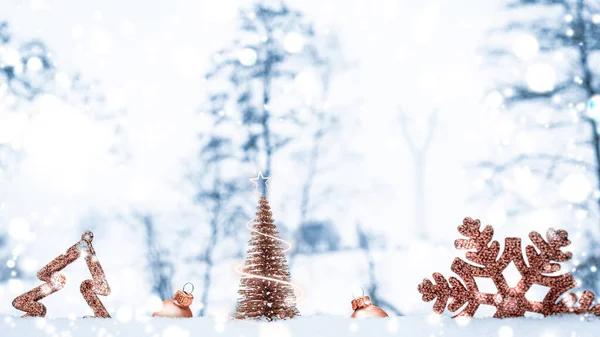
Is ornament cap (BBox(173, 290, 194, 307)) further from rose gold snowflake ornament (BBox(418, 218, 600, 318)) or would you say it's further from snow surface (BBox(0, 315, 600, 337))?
rose gold snowflake ornament (BBox(418, 218, 600, 318))

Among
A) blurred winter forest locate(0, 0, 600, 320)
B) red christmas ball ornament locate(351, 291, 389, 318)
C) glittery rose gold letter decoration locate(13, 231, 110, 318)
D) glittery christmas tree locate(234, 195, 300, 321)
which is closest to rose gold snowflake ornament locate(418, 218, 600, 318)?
red christmas ball ornament locate(351, 291, 389, 318)


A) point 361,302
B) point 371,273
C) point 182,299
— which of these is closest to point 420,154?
point 371,273

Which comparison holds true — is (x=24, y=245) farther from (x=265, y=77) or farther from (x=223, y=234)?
(x=265, y=77)

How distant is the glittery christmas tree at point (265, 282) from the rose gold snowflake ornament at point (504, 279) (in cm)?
86

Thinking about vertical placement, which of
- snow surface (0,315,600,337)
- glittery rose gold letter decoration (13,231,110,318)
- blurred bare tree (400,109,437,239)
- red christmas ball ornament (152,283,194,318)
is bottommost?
snow surface (0,315,600,337)

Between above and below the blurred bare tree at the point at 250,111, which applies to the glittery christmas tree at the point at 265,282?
below

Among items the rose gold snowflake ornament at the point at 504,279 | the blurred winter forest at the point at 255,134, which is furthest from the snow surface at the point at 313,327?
the blurred winter forest at the point at 255,134

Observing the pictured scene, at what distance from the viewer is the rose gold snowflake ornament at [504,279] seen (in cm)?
288

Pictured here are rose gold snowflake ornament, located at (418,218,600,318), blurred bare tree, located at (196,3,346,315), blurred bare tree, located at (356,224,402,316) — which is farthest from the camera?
blurred bare tree, located at (196,3,346,315)

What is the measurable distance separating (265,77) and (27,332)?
3.64 meters

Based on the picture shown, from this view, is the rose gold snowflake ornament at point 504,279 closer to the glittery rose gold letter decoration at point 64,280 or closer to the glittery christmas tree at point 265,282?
the glittery christmas tree at point 265,282

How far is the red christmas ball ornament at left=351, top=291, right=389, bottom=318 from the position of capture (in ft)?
10.7

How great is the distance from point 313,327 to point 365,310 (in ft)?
1.22

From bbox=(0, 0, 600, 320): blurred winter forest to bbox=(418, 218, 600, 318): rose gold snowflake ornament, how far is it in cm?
270
